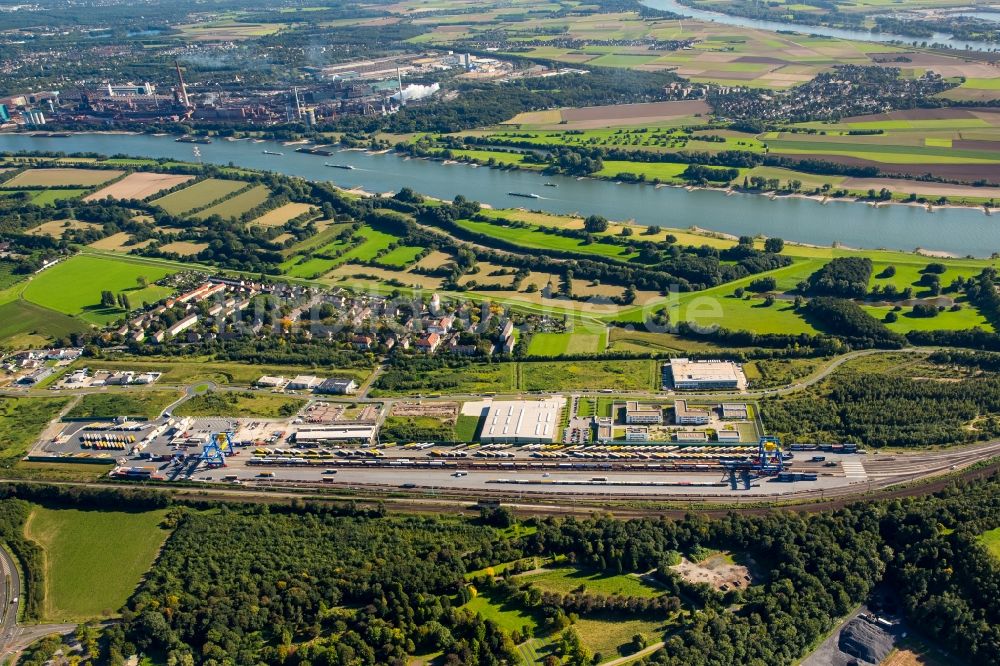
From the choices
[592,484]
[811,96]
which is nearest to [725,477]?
[592,484]

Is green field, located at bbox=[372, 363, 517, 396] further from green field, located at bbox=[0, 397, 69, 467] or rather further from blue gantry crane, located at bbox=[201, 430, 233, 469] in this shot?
green field, located at bbox=[0, 397, 69, 467]

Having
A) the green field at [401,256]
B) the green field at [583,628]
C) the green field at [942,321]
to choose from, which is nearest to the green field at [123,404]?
the green field at [401,256]

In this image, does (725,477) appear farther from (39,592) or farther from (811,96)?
(811,96)

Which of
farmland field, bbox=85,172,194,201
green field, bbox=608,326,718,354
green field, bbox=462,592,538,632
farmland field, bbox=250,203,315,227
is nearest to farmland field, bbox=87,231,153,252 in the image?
farmland field, bbox=250,203,315,227

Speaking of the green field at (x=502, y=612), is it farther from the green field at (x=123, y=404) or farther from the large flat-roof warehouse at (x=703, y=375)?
the green field at (x=123, y=404)

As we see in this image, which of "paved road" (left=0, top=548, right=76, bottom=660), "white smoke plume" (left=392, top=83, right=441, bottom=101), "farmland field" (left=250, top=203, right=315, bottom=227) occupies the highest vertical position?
"white smoke plume" (left=392, top=83, right=441, bottom=101)

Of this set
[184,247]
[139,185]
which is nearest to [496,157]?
[184,247]

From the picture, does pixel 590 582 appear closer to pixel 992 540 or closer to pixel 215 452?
pixel 992 540
